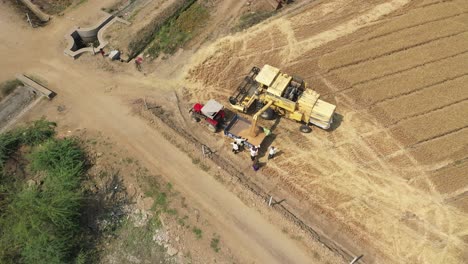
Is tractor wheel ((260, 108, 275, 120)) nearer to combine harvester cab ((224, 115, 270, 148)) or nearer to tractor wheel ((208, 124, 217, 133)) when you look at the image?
combine harvester cab ((224, 115, 270, 148))

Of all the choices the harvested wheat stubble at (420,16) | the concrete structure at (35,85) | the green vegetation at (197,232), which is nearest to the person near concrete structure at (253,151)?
the green vegetation at (197,232)

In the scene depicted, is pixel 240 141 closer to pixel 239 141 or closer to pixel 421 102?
pixel 239 141

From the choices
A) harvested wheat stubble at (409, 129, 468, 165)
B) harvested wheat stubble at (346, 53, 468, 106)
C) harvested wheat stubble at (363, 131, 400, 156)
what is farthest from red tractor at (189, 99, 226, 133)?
harvested wheat stubble at (409, 129, 468, 165)

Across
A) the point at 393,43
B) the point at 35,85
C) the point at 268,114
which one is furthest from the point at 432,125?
the point at 35,85

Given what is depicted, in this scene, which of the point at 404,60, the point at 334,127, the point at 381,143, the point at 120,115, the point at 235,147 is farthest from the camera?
the point at 404,60

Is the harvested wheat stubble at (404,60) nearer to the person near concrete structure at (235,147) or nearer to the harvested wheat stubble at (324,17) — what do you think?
the harvested wheat stubble at (324,17)

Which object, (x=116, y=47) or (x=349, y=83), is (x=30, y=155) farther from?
(x=349, y=83)
